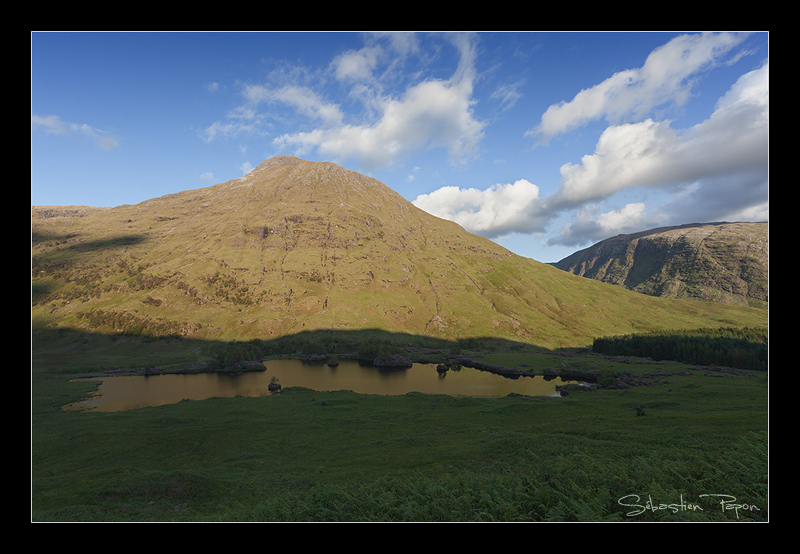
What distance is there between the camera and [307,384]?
10675 centimetres

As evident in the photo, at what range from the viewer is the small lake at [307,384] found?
292 feet

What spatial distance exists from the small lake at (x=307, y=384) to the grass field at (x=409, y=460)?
16.5 metres

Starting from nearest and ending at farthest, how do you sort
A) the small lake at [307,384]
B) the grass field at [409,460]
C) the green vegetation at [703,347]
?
the grass field at [409,460] → the small lake at [307,384] → the green vegetation at [703,347]

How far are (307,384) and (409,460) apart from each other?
277ft

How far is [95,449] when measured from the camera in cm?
4219

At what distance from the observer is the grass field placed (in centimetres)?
1602

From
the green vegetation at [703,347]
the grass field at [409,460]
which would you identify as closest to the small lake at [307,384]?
the grass field at [409,460]

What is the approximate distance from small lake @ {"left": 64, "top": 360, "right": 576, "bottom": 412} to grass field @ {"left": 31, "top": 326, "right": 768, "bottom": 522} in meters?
16.5

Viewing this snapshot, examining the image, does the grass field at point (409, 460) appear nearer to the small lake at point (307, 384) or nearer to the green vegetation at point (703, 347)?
the small lake at point (307, 384)

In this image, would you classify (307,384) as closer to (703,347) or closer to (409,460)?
(409,460)

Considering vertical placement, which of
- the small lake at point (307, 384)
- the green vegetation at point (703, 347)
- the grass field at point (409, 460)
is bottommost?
the small lake at point (307, 384)

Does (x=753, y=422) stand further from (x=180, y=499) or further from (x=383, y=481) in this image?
(x=180, y=499)

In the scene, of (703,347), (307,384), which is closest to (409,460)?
(307,384)
